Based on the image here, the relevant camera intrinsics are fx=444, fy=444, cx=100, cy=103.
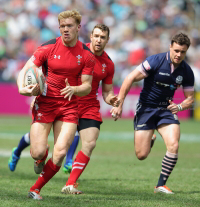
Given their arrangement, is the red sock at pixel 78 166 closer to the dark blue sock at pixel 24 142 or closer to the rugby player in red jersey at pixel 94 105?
the rugby player in red jersey at pixel 94 105

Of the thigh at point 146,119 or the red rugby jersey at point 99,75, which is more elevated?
the red rugby jersey at point 99,75

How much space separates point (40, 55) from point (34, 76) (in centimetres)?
40

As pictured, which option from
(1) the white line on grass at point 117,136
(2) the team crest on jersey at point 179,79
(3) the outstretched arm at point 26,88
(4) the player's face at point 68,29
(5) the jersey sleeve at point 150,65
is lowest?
(1) the white line on grass at point 117,136

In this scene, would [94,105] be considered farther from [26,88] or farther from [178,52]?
[26,88]

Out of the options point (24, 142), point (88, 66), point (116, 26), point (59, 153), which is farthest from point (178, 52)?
point (116, 26)

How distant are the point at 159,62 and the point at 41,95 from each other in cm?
204

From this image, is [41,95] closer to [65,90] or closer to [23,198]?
[65,90]

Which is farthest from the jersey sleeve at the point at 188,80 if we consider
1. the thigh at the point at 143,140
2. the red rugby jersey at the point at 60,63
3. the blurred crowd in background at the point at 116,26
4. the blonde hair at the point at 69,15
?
the blurred crowd in background at the point at 116,26

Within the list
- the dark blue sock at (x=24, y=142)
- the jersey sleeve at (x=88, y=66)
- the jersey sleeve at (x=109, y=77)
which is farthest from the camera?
the dark blue sock at (x=24, y=142)

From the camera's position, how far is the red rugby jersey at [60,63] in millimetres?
5848

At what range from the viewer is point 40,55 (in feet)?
19.0

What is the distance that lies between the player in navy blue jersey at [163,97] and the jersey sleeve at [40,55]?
1.53m

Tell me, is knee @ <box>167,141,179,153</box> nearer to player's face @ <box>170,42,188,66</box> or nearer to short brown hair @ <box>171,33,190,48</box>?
player's face @ <box>170,42,188,66</box>

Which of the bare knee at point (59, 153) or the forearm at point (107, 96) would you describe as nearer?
the bare knee at point (59, 153)
